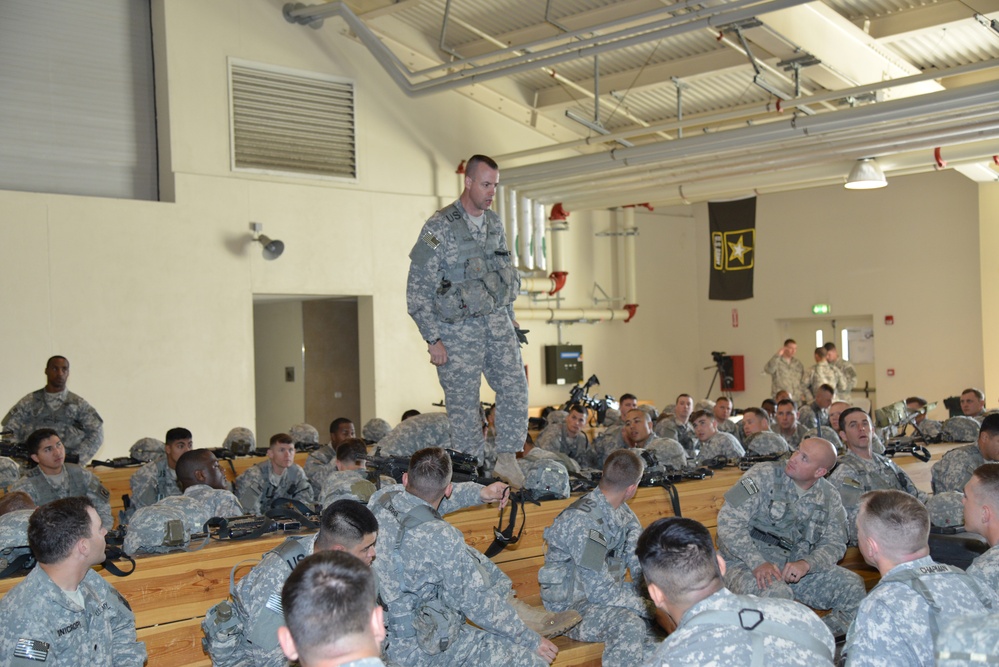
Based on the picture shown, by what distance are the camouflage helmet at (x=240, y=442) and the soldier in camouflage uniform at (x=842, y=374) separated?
25.2 feet

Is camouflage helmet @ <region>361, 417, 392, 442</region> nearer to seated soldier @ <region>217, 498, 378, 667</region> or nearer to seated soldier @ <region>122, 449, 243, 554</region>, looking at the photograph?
seated soldier @ <region>122, 449, 243, 554</region>

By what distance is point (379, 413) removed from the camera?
12016 millimetres

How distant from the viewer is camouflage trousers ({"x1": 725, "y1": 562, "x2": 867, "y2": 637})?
16.0 ft

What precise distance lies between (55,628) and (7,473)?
3.72 meters

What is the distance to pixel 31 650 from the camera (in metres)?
3.16

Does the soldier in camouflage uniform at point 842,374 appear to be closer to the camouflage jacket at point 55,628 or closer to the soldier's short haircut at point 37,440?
the soldier's short haircut at point 37,440

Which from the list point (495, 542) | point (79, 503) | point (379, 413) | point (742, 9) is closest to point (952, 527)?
point (495, 542)

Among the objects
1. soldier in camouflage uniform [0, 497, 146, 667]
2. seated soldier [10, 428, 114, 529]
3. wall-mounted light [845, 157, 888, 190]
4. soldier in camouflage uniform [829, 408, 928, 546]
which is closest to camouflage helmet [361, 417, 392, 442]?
seated soldier [10, 428, 114, 529]

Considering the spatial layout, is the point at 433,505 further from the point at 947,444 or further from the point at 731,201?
the point at 731,201

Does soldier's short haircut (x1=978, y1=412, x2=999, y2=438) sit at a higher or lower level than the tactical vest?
lower

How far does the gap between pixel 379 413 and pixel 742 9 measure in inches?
247

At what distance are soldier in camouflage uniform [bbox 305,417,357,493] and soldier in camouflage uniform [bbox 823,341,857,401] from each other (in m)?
7.42

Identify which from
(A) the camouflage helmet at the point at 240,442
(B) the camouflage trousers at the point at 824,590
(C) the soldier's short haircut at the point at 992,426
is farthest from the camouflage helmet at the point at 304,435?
(C) the soldier's short haircut at the point at 992,426

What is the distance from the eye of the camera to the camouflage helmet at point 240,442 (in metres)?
8.84
